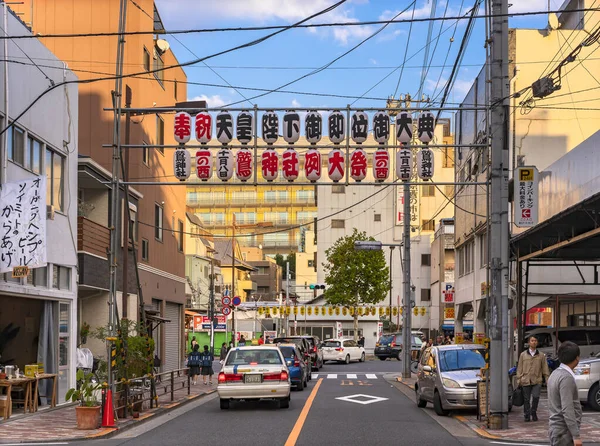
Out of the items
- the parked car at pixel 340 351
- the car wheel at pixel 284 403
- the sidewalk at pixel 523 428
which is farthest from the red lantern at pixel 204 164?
the parked car at pixel 340 351

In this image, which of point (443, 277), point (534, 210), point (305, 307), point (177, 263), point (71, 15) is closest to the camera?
point (534, 210)

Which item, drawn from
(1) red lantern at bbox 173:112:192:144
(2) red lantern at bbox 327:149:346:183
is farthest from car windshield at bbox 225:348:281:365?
(1) red lantern at bbox 173:112:192:144

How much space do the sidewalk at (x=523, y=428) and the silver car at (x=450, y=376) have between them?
1.30ft

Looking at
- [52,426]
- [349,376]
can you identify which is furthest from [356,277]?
[52,426]

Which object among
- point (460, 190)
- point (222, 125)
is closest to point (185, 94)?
point (460, 190)

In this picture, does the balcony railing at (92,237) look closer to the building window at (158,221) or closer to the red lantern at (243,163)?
the red lantern at (243,163)

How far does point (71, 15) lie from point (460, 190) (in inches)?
836

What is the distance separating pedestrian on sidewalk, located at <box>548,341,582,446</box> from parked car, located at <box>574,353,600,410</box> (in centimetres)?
1400

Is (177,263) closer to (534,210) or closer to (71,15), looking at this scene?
(71,15)

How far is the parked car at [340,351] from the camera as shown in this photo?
5594 cm

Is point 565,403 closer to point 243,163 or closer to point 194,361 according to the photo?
point 243,163

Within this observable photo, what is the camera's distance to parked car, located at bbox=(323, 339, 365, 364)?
55.9 meters

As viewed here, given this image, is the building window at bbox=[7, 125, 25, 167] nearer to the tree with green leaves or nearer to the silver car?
the silver car

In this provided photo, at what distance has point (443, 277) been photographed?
6644 centimetres
